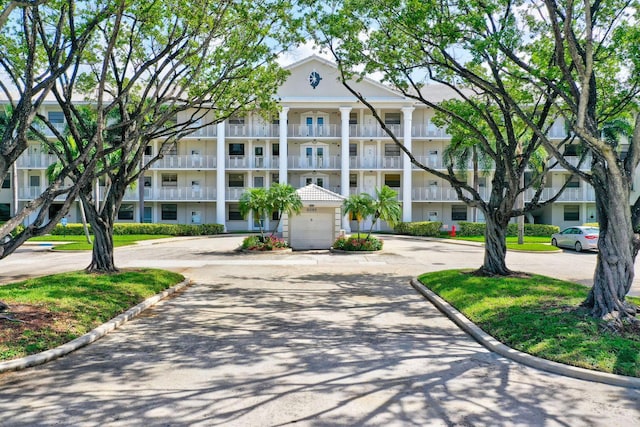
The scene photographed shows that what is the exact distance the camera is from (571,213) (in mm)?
44000

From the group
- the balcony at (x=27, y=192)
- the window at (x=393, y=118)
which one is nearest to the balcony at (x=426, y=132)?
the window at (x=393, y=118)

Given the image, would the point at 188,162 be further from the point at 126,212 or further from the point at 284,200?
the point at 284,200

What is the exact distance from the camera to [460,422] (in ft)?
15.4

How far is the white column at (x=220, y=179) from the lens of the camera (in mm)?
41156

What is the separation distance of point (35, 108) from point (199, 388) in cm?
653

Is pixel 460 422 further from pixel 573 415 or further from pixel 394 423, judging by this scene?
pixel 573 415

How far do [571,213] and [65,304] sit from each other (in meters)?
44.2

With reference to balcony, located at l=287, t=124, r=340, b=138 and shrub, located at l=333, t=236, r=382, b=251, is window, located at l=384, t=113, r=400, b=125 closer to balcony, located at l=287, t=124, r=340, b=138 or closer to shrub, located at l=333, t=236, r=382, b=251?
balcony, located at l=287, t=124, r=340, b=138

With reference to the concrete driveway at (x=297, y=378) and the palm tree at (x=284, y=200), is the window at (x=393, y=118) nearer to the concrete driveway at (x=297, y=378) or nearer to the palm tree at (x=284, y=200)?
A: the palm tree at (x=284, y=200)

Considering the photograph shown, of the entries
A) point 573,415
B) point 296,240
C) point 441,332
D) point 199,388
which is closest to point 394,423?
point 573,415

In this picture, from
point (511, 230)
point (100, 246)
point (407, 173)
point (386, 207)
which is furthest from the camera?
point (407, 173)

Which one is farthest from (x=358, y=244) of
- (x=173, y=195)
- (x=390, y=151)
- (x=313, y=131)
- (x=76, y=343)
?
(x=173, y=195)

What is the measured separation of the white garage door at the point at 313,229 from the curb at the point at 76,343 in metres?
17.0

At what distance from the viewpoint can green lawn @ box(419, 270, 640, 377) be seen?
20.9ft
